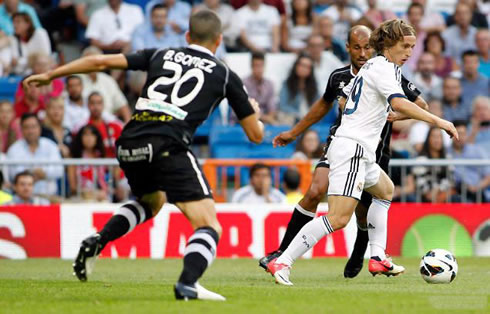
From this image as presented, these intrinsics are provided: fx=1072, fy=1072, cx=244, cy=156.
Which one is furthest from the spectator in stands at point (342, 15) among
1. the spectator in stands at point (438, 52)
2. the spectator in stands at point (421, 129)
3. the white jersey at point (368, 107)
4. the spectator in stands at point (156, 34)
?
the white jersey at point (368, 107)

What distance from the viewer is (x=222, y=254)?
1484 cm

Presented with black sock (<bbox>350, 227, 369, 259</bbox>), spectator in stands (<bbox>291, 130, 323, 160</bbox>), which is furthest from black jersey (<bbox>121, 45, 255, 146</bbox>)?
spectator in stands (<bbox>291, 130, 323, 160</bbox>)

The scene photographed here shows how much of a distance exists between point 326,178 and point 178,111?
9.25ft

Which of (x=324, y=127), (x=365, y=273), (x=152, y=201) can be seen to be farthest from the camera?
(x=324, y=127)

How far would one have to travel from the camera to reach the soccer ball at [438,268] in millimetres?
9688

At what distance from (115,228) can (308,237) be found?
66.0 inches

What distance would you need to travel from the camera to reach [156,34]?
18688 mm

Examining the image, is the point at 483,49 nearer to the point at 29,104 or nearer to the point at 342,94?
the point at 29,104

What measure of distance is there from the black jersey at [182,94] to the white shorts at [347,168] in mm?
1483

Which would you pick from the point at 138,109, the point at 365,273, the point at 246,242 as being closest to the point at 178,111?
the point at 138,109

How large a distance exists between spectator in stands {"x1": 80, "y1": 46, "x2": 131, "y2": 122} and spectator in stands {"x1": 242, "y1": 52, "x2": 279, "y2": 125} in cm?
207

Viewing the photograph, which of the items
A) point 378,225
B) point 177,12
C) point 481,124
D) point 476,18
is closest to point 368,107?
point 378,225

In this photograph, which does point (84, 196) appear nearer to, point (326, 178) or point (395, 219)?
point (395, 219)

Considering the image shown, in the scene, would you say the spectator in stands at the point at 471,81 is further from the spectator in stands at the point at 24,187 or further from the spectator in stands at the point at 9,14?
the spectator in stands at the point at 24,187
